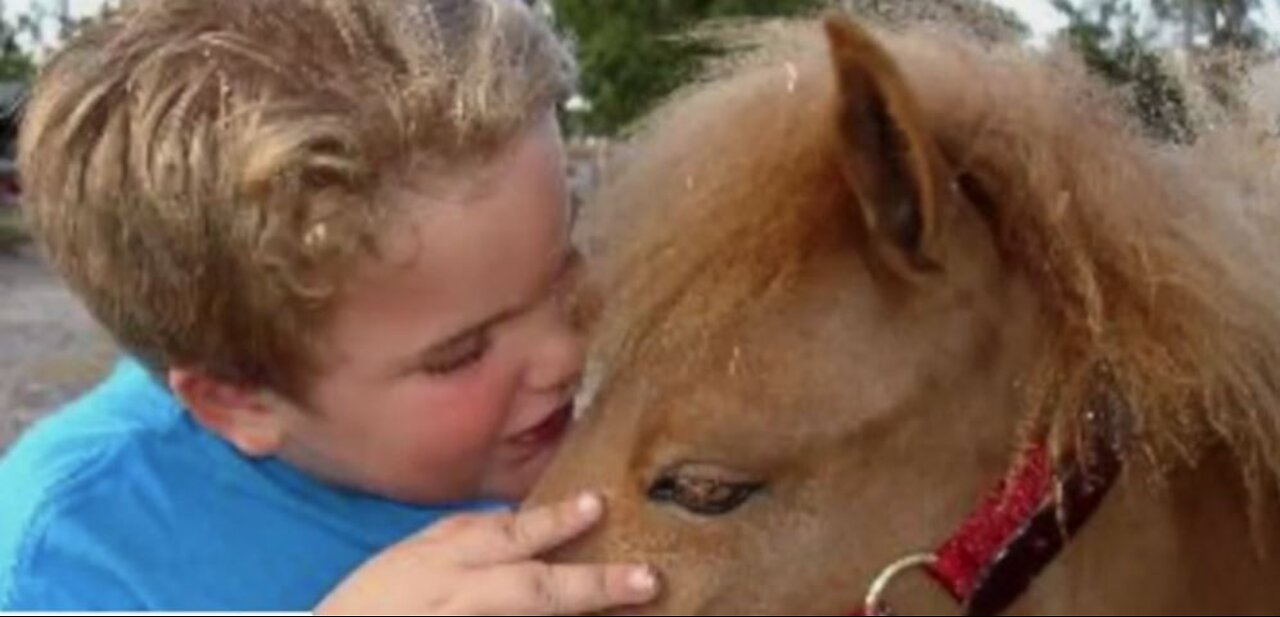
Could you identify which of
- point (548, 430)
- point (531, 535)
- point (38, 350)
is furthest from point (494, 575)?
point (38, 350)

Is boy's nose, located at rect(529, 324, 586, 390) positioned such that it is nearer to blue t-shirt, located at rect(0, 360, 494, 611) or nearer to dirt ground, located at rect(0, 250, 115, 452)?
blue t-shirt, located at rect(0, 360, 494, 611)

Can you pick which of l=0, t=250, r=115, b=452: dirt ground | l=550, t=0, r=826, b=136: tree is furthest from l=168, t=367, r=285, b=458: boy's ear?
l=550, t=0, r=826, b=136: tree

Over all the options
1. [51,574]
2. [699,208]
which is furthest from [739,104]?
[51,574]

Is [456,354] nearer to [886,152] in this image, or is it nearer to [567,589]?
[567,589]

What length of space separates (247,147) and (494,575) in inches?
13.0

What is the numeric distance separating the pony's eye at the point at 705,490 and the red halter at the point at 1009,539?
100mm

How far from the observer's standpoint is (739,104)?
162 cm

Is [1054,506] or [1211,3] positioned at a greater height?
[1054,506]

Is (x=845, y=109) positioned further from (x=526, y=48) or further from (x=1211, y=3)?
(x=1211, y=3)

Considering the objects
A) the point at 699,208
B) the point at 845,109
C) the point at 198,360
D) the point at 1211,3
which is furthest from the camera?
the point at 1211,3

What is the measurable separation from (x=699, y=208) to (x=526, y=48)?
25 centimetres

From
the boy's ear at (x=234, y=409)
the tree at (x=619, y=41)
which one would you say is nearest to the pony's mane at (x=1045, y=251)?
the boy's ear at (x=234, y=409)

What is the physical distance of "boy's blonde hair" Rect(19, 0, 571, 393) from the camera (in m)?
1.62

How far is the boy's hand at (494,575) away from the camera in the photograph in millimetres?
1493
